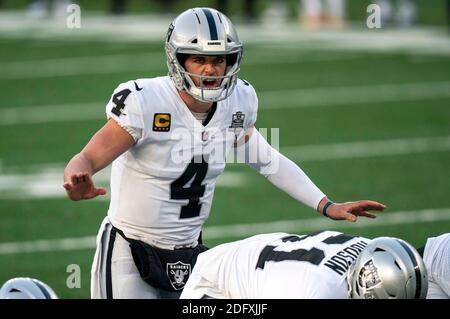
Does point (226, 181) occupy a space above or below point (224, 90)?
below

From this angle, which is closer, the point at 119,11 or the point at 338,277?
the point at 338,277

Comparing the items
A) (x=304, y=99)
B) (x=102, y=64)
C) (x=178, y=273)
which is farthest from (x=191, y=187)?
(x=102, y=64)

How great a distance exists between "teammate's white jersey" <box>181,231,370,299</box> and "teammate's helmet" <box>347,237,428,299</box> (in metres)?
0.11

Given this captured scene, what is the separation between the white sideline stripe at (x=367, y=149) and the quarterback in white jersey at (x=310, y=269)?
21.7ft

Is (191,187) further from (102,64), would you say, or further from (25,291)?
(102,64)

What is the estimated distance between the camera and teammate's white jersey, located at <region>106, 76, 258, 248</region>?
19.6 feet

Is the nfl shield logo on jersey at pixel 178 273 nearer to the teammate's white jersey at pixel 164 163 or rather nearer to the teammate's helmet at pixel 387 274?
the teammate's white jersey at pixel 164 163

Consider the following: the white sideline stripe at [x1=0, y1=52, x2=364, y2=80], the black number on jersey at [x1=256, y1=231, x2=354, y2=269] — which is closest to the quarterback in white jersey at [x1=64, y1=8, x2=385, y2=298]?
the black number on jersey at [x1=256, y1=231, x2=354, y2=269]

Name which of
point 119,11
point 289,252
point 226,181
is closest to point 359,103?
point 226,181

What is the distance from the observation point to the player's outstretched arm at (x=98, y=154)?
5.40 meters
